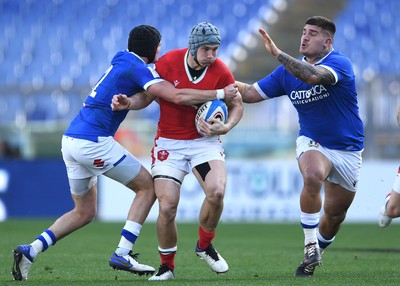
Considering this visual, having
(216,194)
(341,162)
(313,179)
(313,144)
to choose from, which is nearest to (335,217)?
(341,162)

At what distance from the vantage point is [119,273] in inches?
354

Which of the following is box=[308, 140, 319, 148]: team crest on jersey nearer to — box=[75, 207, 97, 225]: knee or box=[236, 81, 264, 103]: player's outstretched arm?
box=[236, 81, 264, 103]: player's outstretched arm

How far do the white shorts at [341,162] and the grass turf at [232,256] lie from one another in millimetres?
859

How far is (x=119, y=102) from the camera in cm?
798

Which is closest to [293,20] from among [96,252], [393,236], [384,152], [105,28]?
[105,28]

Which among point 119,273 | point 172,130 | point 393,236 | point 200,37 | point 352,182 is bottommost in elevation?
point 393,236

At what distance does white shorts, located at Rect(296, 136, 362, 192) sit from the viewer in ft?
29.2

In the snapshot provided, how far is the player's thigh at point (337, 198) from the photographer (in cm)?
910

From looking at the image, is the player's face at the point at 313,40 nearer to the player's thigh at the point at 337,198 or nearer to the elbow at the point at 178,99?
the player's thigh at the point at 337,198

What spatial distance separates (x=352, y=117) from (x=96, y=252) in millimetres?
3985

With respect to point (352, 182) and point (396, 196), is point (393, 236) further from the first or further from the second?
point (352, 182)

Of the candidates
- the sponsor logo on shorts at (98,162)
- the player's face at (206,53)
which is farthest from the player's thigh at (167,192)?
Result: the player's face at (206,53)

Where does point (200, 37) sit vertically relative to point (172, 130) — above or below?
above

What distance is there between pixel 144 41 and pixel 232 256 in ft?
12.4
